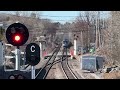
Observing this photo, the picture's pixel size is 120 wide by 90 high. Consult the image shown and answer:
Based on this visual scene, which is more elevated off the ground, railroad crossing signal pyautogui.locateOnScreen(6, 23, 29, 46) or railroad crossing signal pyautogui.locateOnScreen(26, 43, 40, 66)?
railroad crossing signal pyautogui.locateOnScreen(6, 23, 29, 46)

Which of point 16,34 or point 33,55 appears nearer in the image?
point 16,34

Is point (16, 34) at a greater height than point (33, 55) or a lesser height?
greater

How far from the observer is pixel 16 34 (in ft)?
9.33

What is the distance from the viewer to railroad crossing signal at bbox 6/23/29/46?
284 cm

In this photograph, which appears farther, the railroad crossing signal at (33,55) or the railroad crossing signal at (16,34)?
the railroad crossing signal at (33,55)

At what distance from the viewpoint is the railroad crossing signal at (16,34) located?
9.30 ft

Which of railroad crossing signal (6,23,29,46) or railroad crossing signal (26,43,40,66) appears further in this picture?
railroad crossing signal (26,43,40,66)

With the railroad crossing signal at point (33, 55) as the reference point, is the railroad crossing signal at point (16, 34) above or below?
above
